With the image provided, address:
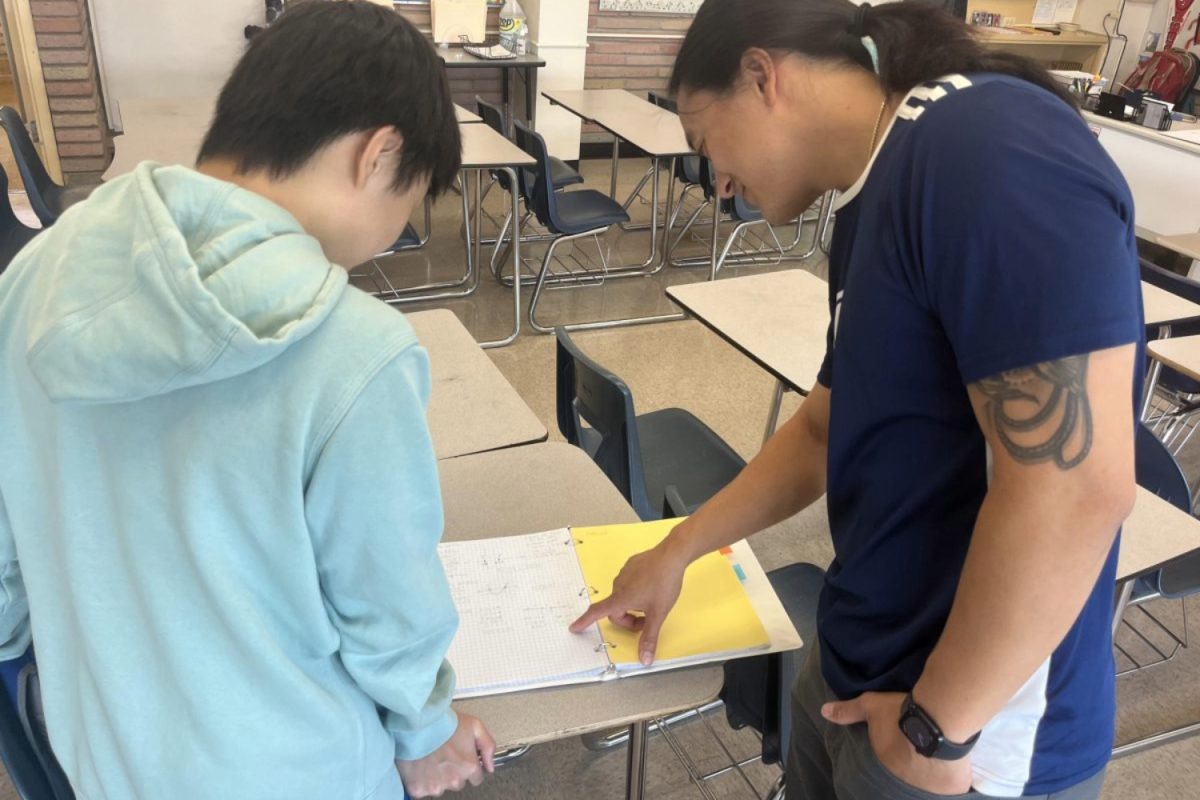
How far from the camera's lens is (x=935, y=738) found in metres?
0.74

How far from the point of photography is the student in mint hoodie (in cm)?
61

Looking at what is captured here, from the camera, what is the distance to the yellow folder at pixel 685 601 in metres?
1.04

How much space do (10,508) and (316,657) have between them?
11.4 inches

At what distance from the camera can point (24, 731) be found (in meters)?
0.91

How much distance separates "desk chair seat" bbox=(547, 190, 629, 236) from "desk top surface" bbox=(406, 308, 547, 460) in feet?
5.48

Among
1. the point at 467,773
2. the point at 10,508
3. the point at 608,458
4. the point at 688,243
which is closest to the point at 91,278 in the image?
the point at 10,508

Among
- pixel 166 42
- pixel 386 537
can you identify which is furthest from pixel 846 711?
pixel 166 42

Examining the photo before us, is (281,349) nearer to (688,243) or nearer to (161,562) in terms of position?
(161,562)

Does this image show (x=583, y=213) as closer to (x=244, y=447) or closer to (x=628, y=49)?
(x=628, y=49)

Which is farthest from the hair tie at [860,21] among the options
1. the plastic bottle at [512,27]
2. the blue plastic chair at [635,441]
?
the plastic bottle at [512,27]

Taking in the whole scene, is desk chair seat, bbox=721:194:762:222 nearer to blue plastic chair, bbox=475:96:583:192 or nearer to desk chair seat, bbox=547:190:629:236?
desk chair seat, bbox=547:190:629:236

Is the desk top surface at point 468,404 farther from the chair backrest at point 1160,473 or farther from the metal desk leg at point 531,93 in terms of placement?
the metal desk leg at point 531,93

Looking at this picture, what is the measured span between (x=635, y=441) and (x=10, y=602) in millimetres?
1088

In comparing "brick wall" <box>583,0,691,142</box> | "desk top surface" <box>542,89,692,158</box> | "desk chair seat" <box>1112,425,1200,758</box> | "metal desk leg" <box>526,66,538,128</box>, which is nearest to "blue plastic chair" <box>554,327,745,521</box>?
"desk chair seat" <box>1112,425,1200,758</box>
